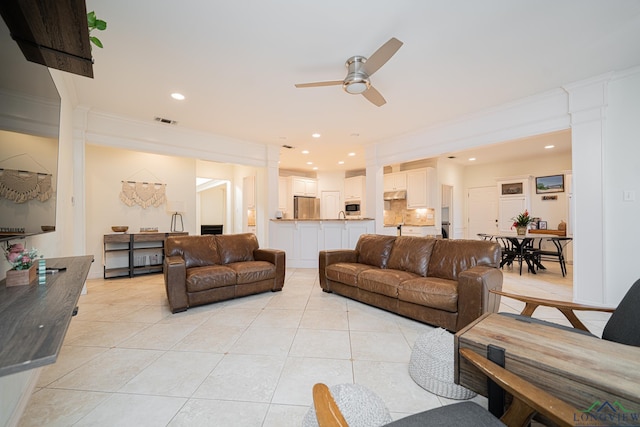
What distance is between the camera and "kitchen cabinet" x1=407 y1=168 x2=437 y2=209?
690 cm

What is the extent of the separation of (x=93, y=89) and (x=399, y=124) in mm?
4449

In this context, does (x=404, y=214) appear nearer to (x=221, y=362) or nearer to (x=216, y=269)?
(x=216, y=269)

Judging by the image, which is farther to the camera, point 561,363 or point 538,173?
point 538,173

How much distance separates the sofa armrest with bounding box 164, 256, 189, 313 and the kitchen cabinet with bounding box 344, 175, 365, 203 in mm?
6233

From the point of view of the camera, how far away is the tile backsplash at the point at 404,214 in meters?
7.24

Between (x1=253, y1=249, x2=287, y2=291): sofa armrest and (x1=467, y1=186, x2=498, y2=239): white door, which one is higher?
(x1=467, y1=186, x2=498, y2=239): white door

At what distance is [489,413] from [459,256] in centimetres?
221

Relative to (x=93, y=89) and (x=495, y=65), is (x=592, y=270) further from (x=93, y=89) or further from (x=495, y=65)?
(x=93, y=89)

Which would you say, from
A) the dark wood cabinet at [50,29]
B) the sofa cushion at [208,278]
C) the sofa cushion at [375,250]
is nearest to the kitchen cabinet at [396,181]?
the sofa cushion at [375,250]

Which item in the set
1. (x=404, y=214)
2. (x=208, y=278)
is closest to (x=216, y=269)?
(x=208, y=278)

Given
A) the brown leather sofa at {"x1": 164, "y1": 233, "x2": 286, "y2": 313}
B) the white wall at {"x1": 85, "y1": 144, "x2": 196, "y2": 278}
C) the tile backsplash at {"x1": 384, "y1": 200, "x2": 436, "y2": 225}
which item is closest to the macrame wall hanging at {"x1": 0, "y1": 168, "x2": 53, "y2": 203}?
the brown leather sofa at {"x1": 164, "y1": 233, "x2": 286, "y2": 313}

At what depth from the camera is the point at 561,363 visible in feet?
3.13

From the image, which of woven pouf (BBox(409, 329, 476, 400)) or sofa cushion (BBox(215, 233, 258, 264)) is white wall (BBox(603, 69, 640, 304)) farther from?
sofa cushion (BBox(215, 233, 258, 264))

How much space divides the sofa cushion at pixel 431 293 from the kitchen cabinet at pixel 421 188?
15.0 ft
